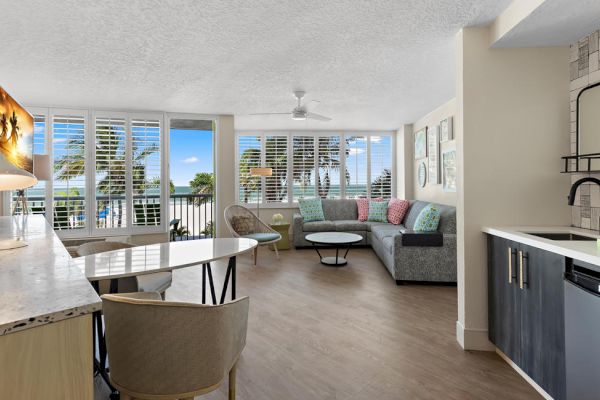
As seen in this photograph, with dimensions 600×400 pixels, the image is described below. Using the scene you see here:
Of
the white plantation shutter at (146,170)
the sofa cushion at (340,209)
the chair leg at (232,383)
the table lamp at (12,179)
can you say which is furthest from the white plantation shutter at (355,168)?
the table lamp at (12,179)

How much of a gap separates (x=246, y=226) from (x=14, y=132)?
3.31 m

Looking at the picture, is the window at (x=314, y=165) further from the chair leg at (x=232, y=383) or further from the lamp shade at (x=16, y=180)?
the chair leg at (x=232, y=383)

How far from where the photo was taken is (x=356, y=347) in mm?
2512

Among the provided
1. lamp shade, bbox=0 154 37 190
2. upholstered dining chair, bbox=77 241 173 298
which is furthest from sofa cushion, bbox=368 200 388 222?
lamp shade, bbox=0 154 37 190

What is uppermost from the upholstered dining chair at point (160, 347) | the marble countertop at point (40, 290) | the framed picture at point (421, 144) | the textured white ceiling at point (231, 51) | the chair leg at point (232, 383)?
the textured white ceiling at point (231, 51)

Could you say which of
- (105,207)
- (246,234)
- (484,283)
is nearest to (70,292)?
(484,283)

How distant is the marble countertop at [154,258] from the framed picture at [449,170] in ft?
11.5

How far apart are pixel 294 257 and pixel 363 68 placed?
3.32m

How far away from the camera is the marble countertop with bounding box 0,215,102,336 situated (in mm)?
737

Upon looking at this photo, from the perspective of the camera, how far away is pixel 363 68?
3465mm

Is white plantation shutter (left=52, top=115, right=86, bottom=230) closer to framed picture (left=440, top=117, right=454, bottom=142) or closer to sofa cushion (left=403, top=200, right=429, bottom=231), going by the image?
sofa cushion (left=403, top=200, right=429, bottom=231)

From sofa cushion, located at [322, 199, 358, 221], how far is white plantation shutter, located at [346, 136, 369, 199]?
366mm

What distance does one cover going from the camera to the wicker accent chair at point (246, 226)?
5.32 meters

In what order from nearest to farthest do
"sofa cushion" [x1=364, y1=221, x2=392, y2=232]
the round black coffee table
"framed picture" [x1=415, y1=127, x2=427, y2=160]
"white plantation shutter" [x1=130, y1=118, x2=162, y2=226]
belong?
the round black coffee table < "white plantation shutter" [x1=130, y1=118, x2=162, y2=226] < "framed picture" [x1=415, y1=127, x2=427, y2=160] < "sofa cushion" [x1=364, y1=221, x2=392, y2=232]
